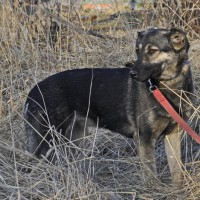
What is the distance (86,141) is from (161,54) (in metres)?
1.19

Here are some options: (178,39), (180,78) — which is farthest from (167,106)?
(178,39)

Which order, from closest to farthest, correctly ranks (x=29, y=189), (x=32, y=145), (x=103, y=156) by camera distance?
(x=29, y=189), (x=32, y=145), (x=103, y=156)

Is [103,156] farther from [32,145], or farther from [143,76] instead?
[143,76]

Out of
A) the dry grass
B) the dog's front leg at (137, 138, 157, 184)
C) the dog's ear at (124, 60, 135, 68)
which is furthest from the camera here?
the dog's ear at (124, 60, 135, 68)

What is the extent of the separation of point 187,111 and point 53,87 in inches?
46.7

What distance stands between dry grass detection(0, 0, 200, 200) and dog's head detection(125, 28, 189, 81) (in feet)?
1.70

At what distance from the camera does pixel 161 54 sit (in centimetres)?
390

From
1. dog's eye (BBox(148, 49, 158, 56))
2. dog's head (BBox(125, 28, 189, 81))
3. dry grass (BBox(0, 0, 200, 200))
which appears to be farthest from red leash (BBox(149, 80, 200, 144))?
dry grass (BBox(0, 0, 200, 200))

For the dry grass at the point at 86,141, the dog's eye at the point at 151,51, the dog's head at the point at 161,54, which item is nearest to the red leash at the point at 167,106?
→ the dog's head at the point at 161,54

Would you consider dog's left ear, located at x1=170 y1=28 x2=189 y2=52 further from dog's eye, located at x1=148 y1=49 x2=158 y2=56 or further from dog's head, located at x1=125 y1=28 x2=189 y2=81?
dog's eye, located at x1=148 y1=49 x2=158 y2=56

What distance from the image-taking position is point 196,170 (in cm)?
388

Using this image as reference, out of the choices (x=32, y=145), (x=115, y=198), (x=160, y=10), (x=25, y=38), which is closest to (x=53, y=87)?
(x=32, y=145)

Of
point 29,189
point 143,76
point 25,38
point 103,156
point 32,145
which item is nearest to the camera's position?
point 29,189

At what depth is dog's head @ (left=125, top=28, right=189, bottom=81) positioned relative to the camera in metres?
3.85
